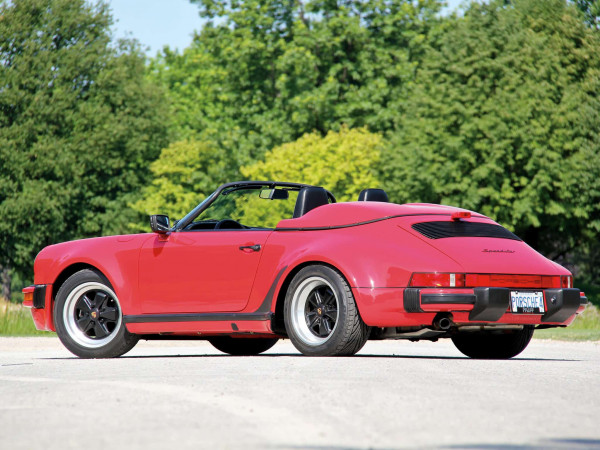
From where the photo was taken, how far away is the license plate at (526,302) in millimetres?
9047

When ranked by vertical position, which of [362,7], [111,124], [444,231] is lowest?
[444,231]

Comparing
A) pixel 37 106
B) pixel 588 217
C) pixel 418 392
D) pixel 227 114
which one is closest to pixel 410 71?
pixel 227 114

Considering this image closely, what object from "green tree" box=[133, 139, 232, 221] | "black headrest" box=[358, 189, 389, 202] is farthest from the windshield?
"green tree" box=[133, 139, 232, 221]

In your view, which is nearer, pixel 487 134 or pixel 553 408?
pixel 553 408

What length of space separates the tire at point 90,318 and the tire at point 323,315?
6.35ft

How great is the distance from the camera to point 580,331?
21.1 meters

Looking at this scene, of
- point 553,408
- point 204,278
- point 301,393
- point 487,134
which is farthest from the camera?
point 487,134

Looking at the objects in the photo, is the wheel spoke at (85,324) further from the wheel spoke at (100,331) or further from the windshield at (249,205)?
the windshield at (249,205)

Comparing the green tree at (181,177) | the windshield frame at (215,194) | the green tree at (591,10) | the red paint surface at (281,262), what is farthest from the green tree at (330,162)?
the red paint surface at (281,262)

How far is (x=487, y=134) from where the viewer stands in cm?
3519

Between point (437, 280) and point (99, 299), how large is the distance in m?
3.61

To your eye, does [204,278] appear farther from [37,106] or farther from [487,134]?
[37,106]

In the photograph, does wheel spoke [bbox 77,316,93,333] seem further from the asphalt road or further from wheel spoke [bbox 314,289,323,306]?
wheel spoke [bbox 314,289,323,306]

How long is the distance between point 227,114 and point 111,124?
621cm
